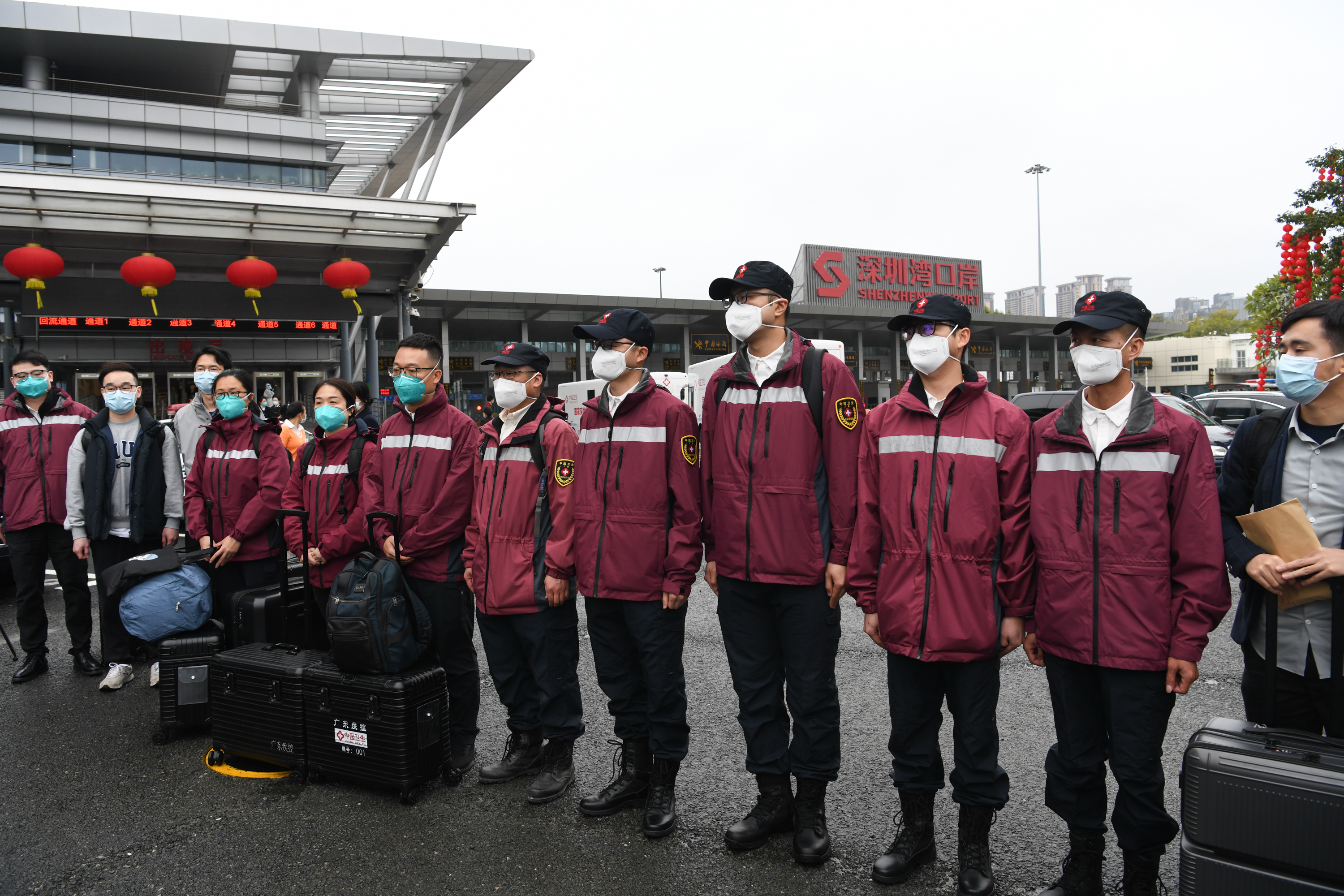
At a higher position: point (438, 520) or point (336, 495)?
point (336, 495)

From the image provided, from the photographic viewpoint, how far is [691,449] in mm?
3283

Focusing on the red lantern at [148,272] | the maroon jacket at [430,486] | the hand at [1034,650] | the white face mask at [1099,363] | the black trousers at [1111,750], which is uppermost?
the red lantern at [148,272]

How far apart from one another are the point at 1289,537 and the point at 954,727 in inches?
47.3

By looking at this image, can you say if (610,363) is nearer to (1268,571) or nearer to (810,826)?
(810,826)

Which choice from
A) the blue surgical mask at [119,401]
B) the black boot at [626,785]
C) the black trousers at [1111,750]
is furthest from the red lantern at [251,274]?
the black trousers at [1111,750]

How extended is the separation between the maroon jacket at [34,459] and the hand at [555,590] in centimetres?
387

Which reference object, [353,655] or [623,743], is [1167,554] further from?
[353,655]

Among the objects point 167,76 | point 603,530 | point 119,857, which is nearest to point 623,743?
point 603,530

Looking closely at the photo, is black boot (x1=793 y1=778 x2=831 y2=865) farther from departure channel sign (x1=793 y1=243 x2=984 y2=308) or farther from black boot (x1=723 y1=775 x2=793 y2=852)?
departure channel sign (x1=793 y1=243 x2=984 y2=308)

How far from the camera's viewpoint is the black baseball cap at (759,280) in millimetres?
3145

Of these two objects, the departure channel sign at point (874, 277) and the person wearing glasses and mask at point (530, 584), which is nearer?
the person wearing glasses and mask at point (530, 584)

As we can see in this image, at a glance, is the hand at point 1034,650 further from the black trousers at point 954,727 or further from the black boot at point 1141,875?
the black boot at point 1141,875

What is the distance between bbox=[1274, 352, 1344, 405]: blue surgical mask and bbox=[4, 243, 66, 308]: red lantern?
13743 millimetres

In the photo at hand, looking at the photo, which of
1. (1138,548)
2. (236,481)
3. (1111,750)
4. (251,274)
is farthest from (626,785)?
(251,274)
